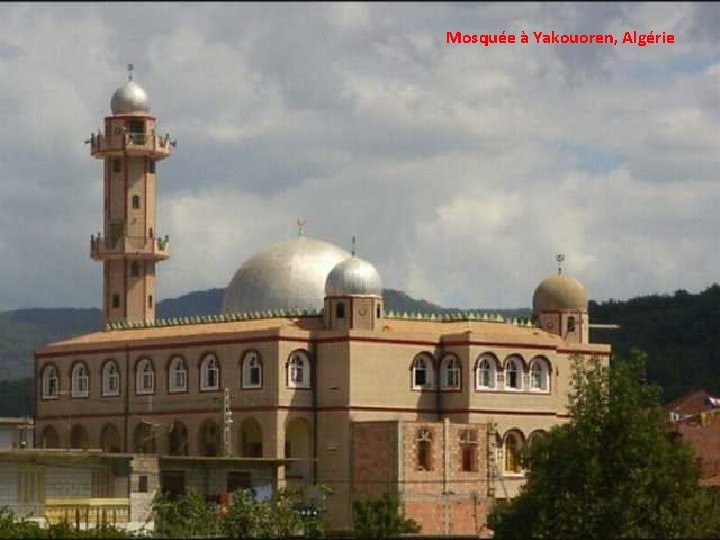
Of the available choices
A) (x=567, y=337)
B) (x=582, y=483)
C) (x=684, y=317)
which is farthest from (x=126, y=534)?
(x=684, y=317)

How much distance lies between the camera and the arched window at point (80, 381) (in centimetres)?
10562

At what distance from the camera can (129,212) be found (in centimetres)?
10894

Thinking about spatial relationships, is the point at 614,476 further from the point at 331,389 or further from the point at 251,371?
the point at 251,371

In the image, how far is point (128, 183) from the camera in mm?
109188

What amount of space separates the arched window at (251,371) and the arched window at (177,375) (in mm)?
4008

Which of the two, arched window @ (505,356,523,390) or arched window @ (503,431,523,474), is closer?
arched window @ (503,431,523,474)

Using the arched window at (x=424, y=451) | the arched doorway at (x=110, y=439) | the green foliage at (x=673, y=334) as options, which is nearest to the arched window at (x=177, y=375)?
the arched doorway at (x=110, y=439)

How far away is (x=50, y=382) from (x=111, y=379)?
182 inches

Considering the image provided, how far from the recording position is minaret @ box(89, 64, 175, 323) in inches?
4281

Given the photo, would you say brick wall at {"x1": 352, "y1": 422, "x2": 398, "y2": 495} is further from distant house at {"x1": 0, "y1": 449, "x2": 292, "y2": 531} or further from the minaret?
the minaret

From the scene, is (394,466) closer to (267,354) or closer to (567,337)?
(267,354)

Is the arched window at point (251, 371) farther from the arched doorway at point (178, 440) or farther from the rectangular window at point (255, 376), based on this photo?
the arched doorway at point (178, 440)

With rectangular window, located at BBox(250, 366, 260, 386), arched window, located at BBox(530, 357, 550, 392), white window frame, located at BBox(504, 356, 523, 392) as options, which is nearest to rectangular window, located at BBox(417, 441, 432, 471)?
white window frame, located at BBox(504, 356, 523, 392)

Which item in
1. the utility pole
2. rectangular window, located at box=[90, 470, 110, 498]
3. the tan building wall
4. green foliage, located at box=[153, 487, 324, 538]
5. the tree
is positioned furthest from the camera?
the tan building wall
